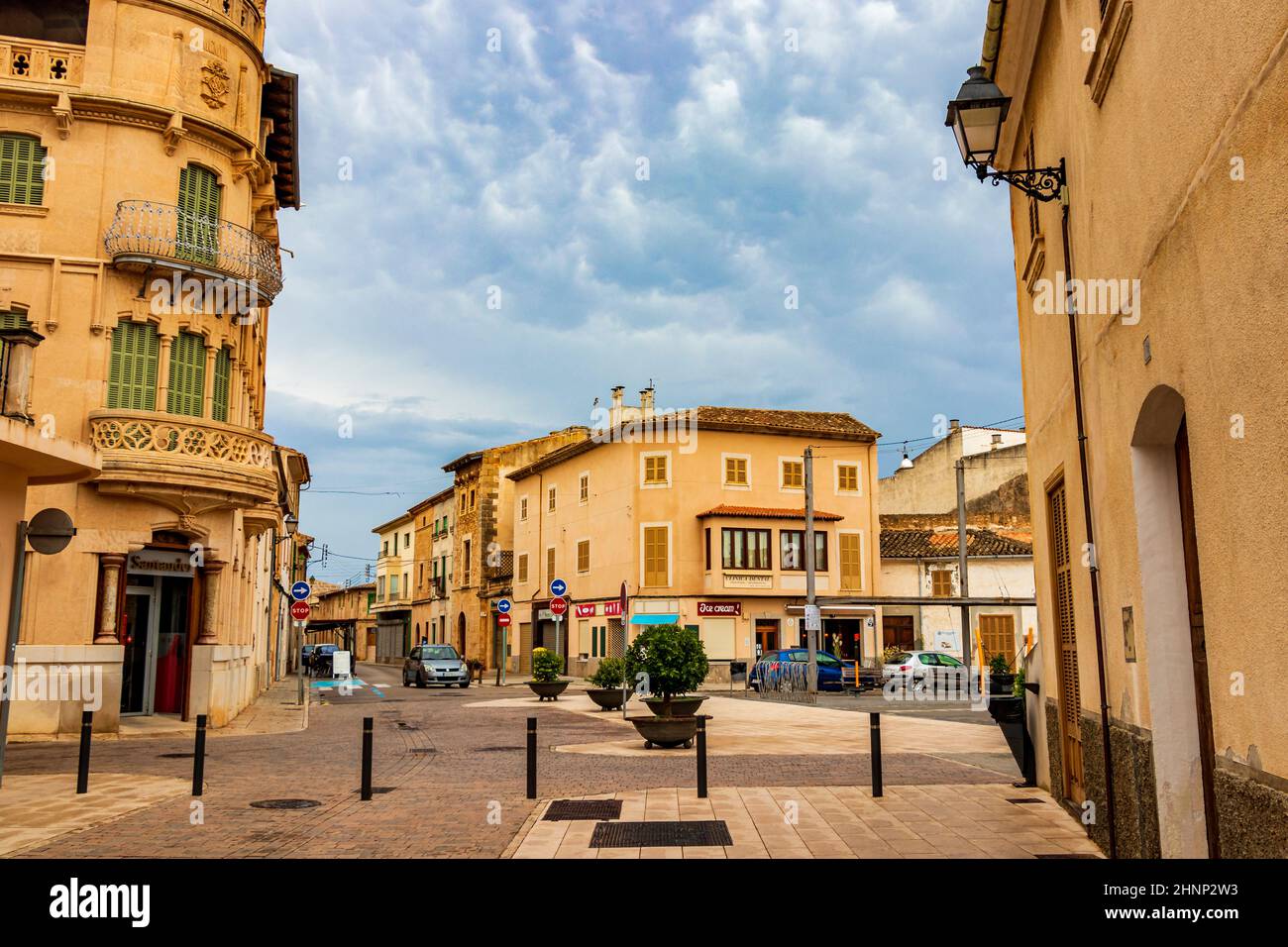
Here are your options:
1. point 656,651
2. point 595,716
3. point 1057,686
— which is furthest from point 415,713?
point 1057,686

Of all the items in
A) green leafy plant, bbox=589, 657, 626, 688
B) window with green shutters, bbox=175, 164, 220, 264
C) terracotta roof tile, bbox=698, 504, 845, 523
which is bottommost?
green leafy plant, bbox=589, 657, 626, 688

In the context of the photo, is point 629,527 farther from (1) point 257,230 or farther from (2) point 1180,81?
(2) point 1180,81

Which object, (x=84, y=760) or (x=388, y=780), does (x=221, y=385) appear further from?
(x=388, y=780)

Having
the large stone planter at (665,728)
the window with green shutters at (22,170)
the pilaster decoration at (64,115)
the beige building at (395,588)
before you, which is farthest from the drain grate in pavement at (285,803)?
the beige building at (395,588)

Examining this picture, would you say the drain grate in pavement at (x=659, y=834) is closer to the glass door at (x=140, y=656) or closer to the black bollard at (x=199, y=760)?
the black bollard at (x=199, y=760)

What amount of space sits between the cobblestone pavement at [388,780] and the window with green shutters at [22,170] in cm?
933

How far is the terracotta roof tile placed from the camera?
40.9 metres

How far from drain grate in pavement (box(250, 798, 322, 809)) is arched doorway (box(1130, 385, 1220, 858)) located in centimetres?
781

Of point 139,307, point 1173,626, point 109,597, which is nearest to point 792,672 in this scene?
point 109,597

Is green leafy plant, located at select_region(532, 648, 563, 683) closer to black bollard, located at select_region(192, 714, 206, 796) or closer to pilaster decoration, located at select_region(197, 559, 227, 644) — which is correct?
pilaster decoration, located at select_region(197, 559, 227, 644)

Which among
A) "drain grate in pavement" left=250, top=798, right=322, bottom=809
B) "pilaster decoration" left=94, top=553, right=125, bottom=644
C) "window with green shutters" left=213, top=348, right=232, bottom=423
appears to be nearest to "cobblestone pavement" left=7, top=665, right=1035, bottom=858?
"drain grate in pavement" left=250, top=798, right=322, bottom=809

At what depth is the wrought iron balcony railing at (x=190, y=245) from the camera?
60.1 ft

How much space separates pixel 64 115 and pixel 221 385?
5.27 m
